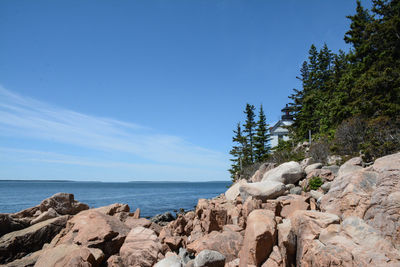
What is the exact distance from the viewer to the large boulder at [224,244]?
23.8 ft

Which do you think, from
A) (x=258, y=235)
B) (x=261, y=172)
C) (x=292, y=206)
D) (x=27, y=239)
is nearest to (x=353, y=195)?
(x=292, y=206)

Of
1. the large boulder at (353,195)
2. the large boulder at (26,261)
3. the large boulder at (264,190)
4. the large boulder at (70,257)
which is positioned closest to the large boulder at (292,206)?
the large boulder at (353,195)

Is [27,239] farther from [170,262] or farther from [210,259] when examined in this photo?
[210,259]

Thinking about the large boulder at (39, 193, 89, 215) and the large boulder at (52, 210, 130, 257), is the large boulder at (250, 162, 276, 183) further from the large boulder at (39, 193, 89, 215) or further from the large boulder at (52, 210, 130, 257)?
the large boulder at (39, 193, 89, 215)

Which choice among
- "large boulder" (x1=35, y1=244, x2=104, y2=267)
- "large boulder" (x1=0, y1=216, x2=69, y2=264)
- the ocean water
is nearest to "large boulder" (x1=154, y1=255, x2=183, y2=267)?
"large boulder" (x1=35, y1=244, x2=104, y2=267)

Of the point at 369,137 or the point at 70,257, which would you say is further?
the point at 369,137

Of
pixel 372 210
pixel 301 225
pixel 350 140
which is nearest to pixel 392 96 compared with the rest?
pixel 350 140

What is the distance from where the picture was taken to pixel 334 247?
4.97 meters

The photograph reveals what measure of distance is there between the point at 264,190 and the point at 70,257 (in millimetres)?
8751

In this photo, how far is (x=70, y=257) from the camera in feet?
21.6

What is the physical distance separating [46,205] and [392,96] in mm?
23563

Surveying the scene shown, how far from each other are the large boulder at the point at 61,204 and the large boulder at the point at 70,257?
6418 millimetres

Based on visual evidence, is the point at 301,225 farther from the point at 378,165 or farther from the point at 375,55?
the point at 375,55

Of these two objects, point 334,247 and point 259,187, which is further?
point 259,187
